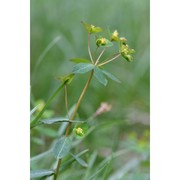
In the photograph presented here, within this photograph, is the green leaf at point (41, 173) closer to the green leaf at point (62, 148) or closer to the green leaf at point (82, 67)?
the green leaf at point (62, 148)

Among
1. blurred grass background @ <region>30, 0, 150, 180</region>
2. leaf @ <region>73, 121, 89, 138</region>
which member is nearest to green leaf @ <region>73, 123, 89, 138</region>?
leaf @ <region>73, 121, 89, 138</region>

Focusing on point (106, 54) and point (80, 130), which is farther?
point (106, 54)

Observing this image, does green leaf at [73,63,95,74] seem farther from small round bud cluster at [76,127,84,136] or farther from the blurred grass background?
the blurred grass background

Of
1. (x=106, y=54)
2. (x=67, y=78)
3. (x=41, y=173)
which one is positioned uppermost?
(x=67, y=78)

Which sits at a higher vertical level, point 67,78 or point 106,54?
point 67,78

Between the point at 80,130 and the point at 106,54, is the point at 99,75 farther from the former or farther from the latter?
the point at 106,54

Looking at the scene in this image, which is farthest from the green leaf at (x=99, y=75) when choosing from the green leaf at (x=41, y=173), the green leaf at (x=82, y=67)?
the green leaf at (x=41, y=173)

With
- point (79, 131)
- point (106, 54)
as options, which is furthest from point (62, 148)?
point (106, 54)
